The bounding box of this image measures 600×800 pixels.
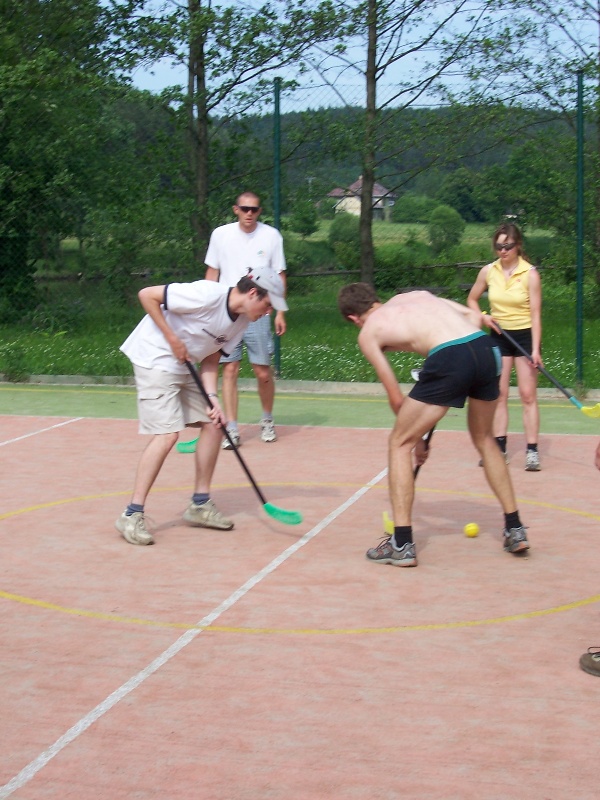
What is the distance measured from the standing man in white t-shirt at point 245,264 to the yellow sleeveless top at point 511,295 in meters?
1.72

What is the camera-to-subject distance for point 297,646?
5.30 metres

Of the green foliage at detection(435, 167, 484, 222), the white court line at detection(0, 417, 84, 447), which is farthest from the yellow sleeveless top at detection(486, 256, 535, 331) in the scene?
the green foliage at detection(435, 167, 484, 222)

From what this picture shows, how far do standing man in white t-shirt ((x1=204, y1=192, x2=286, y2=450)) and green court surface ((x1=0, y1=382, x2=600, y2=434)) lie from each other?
4.26ft

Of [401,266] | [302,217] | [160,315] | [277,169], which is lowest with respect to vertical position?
[401,266]

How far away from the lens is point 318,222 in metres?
14.5

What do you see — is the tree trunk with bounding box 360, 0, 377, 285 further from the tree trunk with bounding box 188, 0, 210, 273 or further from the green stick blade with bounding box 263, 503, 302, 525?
the green stick blade with bounding box 263, 503, 302, 525

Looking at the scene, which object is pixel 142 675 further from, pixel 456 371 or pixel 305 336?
pixel 305 336

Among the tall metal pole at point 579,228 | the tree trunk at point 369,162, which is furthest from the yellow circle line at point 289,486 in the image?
the tree trunk at point 369,162

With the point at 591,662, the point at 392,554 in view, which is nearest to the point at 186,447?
the point at 392,554

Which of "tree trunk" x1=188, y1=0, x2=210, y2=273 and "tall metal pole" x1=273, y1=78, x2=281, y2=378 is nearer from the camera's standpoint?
"tall metal pole" x1=273, y1=78, x2=281, y2=378

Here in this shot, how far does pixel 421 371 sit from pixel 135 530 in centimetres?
189

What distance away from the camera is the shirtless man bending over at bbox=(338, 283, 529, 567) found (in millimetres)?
6348

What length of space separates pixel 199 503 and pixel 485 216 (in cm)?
782

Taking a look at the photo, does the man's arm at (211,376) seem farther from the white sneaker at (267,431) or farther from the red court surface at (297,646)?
the white sneaker at (267,431)
